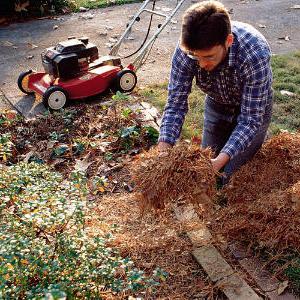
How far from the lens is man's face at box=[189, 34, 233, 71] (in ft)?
8.69

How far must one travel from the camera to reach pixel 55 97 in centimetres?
489

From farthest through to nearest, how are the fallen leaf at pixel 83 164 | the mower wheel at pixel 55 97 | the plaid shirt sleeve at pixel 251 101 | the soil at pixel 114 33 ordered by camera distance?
the soil at pixel 114 33
the mower wheel at pixel 55 97
the fallen leaf at pixel 83 164
the plaid shirt sleeve at pixel 251 101

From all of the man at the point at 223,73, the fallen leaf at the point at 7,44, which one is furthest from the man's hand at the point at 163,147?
the fallen leaf at the point at 7,44

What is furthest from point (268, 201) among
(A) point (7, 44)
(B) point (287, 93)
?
(A) point (7, 44)

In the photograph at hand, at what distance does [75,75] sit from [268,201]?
266 cm

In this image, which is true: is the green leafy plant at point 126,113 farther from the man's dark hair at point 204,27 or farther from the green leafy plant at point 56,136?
the man's dark hair at point 204,27

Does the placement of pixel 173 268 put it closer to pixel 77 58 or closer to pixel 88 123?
pixel 88 123

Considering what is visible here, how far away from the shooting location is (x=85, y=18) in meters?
8.05

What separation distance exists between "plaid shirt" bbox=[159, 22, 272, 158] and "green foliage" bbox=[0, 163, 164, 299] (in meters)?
0.93

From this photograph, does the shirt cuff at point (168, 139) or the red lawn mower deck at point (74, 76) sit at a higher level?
the shirt cuff at point (168, 139)

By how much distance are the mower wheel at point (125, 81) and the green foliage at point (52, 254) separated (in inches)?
110

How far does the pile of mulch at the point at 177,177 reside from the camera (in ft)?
8.74

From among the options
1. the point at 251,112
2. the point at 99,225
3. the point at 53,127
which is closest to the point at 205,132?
the point at 251,112

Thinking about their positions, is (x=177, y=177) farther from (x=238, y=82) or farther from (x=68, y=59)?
(x=68, y=59)
